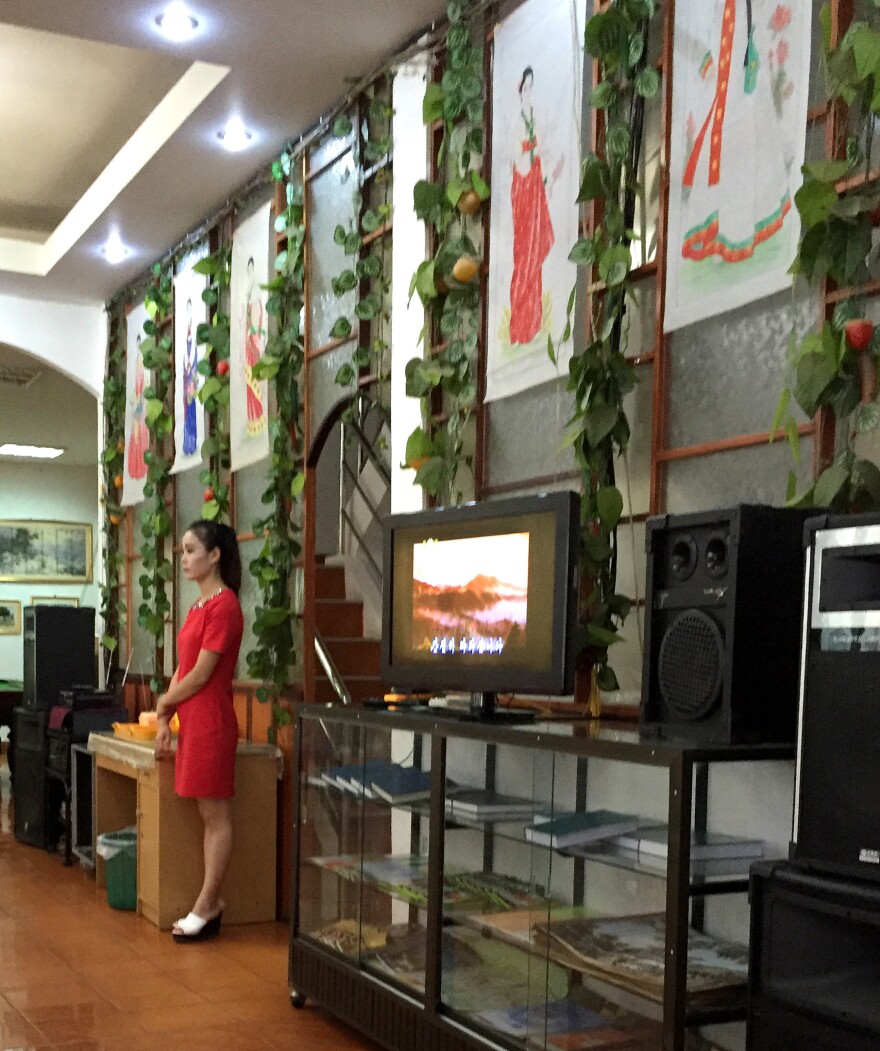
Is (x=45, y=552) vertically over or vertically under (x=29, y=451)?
under

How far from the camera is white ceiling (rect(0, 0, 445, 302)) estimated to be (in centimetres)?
447

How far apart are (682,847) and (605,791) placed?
35 cm

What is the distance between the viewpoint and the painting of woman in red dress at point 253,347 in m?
5.95

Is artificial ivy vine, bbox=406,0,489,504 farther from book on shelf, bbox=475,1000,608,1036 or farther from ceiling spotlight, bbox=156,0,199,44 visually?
book on shelf, bbox=475,1000,608,1036

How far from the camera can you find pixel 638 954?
2.55m

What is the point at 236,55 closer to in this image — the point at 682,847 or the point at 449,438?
the point at 449,438

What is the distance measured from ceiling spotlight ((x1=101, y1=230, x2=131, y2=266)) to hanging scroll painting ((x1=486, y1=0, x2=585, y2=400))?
3479 millimetres

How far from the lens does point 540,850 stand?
292 cm

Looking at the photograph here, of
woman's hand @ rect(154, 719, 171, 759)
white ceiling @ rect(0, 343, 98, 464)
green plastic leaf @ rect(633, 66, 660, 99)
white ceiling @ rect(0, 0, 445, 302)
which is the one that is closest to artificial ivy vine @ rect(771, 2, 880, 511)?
green plastic leaf @ rect(633, 66, 660, 99)

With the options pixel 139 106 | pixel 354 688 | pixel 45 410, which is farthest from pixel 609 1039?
pixel 45 410

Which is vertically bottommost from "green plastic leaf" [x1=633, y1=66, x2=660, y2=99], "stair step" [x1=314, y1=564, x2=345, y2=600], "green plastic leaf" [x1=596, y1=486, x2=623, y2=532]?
"stair step" [x1=314, y1=564, x2=345, y2=600]

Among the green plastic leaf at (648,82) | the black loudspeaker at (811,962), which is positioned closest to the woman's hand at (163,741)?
the green plastic leaf at (648,82)

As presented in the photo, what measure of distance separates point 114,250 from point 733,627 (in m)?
5.65

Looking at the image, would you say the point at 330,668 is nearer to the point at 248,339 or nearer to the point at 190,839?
the point at 190,839
